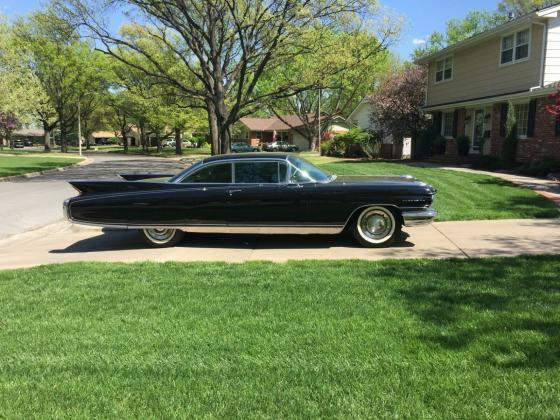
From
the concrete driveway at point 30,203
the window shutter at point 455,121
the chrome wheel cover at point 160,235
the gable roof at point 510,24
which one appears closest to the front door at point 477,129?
the window shutter at point 455,121

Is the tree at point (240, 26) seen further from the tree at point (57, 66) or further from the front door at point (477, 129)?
the tree at point (57, 66)

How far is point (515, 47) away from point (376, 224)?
15.7m

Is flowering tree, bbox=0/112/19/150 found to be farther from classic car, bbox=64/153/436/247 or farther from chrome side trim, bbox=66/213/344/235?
chrome side trim, bbox=66/213/344/235

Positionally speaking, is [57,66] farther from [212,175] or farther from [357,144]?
[212,175]

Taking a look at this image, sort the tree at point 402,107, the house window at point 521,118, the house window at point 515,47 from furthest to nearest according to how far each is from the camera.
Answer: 1. the tree at point 402,107
2. the house window at point 515,47
3. the house window at point 521,118

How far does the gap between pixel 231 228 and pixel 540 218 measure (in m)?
5.51

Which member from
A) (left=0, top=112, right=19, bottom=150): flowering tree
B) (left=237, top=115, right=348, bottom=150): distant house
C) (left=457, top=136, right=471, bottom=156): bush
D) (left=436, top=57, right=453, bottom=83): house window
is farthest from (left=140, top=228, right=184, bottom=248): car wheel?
(left=237, top=115, right=348, bottom=150): distant house

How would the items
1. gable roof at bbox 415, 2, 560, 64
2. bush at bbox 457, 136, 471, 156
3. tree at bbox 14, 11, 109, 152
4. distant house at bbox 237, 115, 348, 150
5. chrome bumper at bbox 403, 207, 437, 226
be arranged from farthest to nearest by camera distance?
distant house at bbox 237, 115, 348, 150, tree at bbox 14, 11, 109, 152, bush at bbox 457, 136, 471, 156, gable roof at bbox 415, 2, 560, 64, chrome bumper at bbox 403, 207, 437, 226

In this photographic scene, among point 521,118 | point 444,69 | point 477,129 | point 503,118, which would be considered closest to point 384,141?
point 444,69

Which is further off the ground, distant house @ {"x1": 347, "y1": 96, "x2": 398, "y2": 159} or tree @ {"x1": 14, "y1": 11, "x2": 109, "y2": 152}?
tree @ {"x1": 14, "y1": 11, "x2": 109, "y2": 152}

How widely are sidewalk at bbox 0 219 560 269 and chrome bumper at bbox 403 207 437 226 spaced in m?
0.33

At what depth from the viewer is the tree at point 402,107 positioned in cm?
2844

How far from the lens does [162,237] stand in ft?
25.2

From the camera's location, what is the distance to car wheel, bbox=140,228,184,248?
7.66 metres
